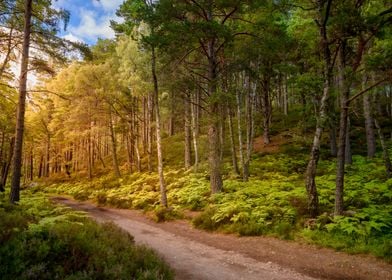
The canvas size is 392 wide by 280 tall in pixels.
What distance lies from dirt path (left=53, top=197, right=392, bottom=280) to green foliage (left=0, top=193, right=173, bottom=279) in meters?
1.41

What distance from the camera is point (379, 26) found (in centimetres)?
962

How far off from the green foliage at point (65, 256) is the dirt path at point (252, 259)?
1.41 metres

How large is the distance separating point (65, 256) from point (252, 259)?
5.01m

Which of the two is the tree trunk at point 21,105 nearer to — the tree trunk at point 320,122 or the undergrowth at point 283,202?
the undergrowth at point 283,202

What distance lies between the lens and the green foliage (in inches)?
200

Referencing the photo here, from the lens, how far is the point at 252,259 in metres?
8.65

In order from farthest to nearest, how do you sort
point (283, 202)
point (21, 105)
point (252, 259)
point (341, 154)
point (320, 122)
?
point (283, 202), point (21, 105), point (320, 122), point (341, 154), point (252, 259)

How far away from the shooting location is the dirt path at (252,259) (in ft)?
24.2

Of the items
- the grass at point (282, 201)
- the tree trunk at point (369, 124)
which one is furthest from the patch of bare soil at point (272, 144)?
the tree trunk at point (369, 124)

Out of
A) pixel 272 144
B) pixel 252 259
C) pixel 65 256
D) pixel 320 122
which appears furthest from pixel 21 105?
pixel 272 144

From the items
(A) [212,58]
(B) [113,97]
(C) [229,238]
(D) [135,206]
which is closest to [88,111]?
(B) [113,97]

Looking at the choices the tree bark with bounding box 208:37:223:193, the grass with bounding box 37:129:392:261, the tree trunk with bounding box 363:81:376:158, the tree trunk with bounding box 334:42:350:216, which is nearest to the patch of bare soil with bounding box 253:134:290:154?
the grass with bounding box 37:129:392:261

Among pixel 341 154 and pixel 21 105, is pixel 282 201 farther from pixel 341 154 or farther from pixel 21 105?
pixel 21 105

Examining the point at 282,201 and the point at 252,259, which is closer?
the point at 252,259
